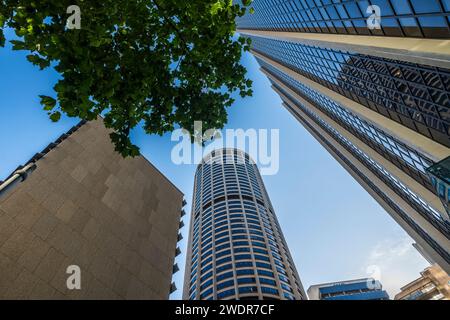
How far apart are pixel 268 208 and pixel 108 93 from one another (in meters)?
105

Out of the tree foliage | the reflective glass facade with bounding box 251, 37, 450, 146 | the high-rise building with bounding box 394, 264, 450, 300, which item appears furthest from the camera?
the high-rise building with bounding box 394, 264, 450, 300

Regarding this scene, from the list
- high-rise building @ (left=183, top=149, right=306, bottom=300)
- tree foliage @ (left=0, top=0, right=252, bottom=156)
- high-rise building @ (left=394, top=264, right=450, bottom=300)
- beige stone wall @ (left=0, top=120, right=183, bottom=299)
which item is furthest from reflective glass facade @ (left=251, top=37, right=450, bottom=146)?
high-rise building @ (left=394, top=264, right=450, bottom=300)

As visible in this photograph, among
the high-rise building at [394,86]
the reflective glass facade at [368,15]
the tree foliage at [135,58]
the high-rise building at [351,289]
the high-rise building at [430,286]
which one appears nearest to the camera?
the tree foliage at [135,58]

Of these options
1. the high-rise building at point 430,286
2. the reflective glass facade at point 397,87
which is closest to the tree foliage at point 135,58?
the reflective glass facade at point 397,87

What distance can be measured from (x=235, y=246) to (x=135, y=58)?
7938 centimetres

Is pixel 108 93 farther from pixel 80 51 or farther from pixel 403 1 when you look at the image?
pixel 403 1

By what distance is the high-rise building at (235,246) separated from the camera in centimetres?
6844

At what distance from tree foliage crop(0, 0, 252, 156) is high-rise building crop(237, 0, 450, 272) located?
1012 cm

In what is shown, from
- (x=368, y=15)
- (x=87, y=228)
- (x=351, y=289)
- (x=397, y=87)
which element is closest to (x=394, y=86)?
(x=397, y=87)

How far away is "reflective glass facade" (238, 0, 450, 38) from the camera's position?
1246cm

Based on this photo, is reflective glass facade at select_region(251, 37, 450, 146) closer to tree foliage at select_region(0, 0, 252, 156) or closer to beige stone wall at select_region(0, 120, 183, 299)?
tree foliage at select_region(0, 0, 252, 156)

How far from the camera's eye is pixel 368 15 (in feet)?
56.3

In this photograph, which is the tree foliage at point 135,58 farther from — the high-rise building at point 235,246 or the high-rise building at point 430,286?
the high-rise building at point 430,286

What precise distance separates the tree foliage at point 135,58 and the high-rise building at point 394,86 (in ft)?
33.2
